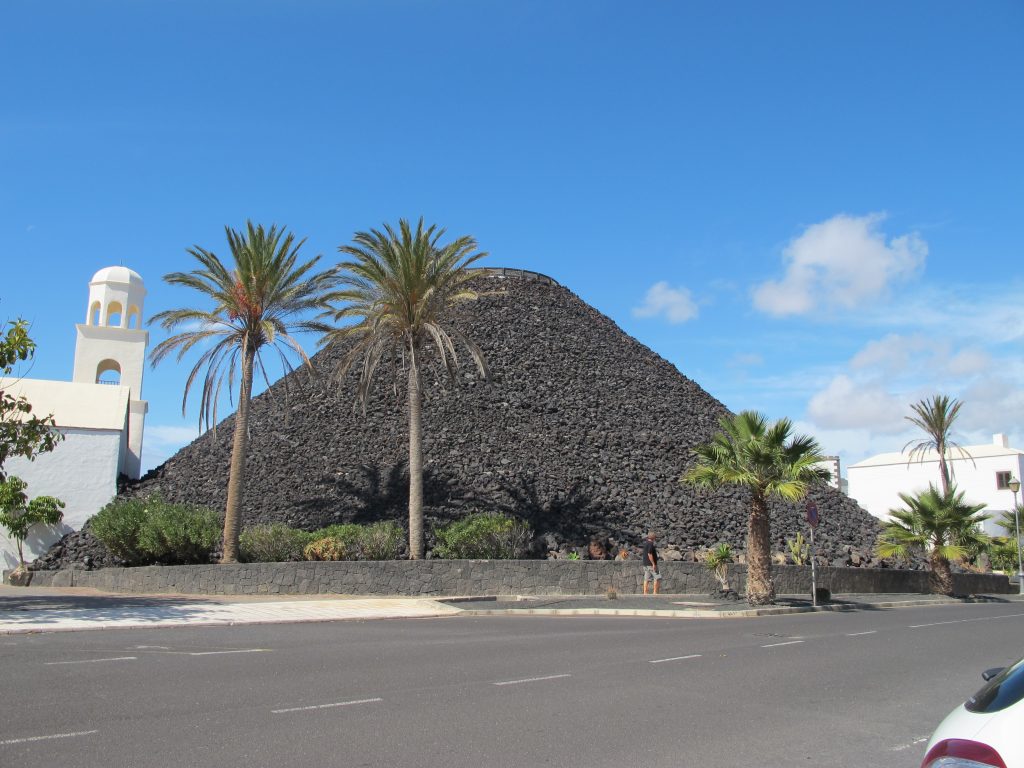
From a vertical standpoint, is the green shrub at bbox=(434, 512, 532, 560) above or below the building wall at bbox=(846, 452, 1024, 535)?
below

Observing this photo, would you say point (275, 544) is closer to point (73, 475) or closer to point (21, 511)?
point (21, 511)

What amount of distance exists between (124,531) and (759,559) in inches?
713

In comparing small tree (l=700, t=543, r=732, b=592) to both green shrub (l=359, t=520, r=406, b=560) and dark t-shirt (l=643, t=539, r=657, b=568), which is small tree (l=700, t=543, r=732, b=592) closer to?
dark t-shirt (l=643, t=539, r=657, b=568)

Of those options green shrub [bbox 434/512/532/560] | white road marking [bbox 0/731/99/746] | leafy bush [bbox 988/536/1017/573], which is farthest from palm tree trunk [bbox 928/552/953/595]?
white road marking [bbox 0/731/99/746]

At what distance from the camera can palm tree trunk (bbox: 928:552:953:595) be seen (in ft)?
96.3

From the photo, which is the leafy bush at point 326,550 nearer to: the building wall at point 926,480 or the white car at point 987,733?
the white car at point 987,733

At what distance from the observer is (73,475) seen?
3159cm

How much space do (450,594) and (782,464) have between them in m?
9.27

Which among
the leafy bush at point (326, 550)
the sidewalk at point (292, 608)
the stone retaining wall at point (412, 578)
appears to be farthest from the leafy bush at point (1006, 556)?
the leafy bush at point (326, 550)

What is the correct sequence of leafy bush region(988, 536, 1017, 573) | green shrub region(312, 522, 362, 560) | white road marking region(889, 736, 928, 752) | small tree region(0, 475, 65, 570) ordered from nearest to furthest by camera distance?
1. white road marking region(889, 736, 928, 752)
2. green shrub region(312, 522, 362, 560)
3. small tree region(0, 475, 65, 570)
4. leafy bush region(988, 536, 1017, 573)

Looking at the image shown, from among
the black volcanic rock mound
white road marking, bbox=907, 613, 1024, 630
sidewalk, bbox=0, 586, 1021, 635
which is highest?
the black volcanic rock mound

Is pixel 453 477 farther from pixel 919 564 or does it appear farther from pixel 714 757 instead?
pixel 714 757

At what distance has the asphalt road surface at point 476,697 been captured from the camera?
6.43 m

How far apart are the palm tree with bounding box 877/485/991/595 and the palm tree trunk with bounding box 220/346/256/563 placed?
20723mm
